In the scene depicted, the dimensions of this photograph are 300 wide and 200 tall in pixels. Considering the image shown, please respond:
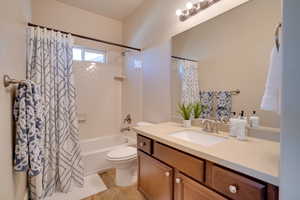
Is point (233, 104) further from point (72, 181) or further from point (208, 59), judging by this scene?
point (72, 181)

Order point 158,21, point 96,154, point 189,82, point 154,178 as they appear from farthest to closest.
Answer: point 96,154 < point 158,21 < point 189,82 < point 154,178

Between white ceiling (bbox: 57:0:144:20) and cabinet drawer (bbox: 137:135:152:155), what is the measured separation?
7.25ft

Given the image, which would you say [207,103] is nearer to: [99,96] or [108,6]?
[99,96]

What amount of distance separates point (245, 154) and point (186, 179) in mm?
450

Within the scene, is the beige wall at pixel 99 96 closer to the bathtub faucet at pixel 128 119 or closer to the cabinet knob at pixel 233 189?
the bathtub faucet at pixel 128 119

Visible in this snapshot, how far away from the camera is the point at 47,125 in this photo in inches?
72.2

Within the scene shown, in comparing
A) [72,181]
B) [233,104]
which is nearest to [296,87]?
[233,104]

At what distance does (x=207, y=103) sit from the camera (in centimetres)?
165

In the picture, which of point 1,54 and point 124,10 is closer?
point 1,54

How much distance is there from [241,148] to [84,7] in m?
3.06

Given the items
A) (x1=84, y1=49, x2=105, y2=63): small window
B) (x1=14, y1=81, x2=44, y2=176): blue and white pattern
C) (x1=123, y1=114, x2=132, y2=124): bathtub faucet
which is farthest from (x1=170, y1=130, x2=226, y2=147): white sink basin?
(x1=84, y1=49, x2=105, y2=63): small window

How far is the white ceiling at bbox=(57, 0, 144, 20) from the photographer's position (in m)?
2.49

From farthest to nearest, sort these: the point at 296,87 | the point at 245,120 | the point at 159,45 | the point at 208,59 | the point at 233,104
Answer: the point at 159,45
the point at 208,59
the point at 233,104
the point at 245,120
the point at 296,87

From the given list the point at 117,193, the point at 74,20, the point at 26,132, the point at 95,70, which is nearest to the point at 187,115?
the point at 117,193
